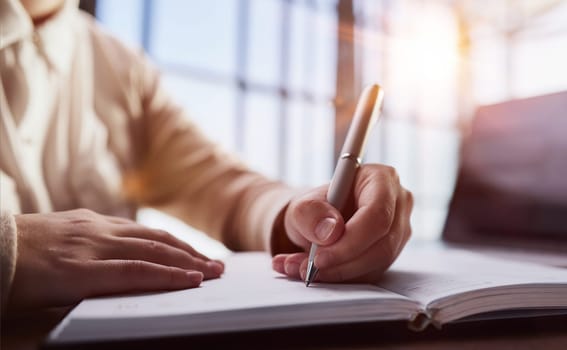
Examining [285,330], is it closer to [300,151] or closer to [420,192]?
[300,151]

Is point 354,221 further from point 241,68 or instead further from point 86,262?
point 241,68

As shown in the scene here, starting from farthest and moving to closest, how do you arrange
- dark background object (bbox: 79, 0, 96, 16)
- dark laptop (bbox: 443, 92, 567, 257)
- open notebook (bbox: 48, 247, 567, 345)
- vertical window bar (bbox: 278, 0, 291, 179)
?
vertical window bar (bbox: 278, 0, 291, 179), dark background object (bbox: 79, 0, 96, 16), dark laptop (bbox: 443, 92, 567, 257), open notebook (bbox: 48, 247, 567, 345)

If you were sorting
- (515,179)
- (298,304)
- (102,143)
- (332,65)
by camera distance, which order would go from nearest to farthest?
(298,304) → (102,143) → (515,179) → (332,65)

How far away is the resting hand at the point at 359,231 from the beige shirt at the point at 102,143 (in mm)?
110

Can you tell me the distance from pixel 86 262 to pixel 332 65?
210cm

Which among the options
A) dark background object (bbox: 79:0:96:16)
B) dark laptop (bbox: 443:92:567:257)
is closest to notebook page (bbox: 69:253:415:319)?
dark laptop (bbox: 443:92:567:257)

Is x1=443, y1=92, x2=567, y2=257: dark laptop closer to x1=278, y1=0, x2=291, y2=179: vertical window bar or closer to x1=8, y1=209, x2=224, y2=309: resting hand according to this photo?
x1=8, y1=209, x2=224, y2=309: resting hand

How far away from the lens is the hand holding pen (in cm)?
37

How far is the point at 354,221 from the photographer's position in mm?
375

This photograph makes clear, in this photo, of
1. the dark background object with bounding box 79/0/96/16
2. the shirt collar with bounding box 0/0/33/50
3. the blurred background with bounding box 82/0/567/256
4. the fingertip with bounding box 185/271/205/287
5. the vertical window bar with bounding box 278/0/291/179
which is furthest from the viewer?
the vertical window bar with bounding box 278/0/291/179

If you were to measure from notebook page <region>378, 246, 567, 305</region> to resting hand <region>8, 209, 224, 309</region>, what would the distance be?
0.16 m

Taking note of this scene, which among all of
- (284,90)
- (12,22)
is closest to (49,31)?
(12,22)

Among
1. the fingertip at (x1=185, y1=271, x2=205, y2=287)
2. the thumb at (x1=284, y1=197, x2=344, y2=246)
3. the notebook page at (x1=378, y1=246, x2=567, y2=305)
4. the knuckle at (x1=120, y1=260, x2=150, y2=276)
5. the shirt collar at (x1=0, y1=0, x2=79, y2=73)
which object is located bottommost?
the notebook page at (x1=378, y1=246, x2=567, y2=305)

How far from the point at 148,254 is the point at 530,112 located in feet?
2.46
